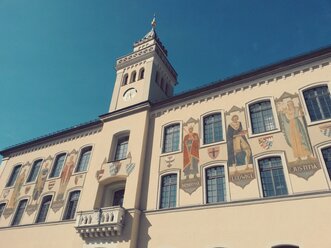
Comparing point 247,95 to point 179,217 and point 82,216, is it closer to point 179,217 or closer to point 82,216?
point 179,217

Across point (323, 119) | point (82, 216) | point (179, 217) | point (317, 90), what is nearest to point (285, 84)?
point (317, 90)

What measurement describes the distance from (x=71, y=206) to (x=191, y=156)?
10574mm

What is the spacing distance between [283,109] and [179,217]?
8690 mm

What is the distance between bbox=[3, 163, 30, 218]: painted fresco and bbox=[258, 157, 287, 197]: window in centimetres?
2107

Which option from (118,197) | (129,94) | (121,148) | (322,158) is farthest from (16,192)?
(322,158)

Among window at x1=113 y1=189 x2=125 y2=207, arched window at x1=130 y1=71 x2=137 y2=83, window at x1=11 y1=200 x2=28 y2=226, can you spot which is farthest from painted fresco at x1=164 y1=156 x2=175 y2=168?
window at x1=11 y1=200 x2=28 y2=226

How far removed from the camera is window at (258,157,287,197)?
43.8ft

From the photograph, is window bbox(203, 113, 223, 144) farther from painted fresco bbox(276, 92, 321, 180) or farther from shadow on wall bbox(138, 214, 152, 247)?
shadow on wall bbox(138, 214, 152, 247)

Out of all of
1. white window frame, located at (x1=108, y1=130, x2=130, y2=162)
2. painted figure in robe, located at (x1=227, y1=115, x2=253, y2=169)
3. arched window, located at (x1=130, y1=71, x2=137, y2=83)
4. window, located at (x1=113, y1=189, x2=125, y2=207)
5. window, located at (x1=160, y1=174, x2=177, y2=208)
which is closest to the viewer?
painted figure in robe, located at (x1=227, y1=115, x2=253, y2=169)

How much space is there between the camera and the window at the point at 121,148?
66.7 feet

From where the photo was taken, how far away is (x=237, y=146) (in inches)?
613

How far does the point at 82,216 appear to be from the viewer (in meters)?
17.2

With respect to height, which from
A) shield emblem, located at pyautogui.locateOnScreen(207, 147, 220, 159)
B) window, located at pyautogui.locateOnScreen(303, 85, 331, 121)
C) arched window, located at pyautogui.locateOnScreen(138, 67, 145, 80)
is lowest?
shield emblem, located at pyautogui.locateOnScreen(207, 147, 220, 159)

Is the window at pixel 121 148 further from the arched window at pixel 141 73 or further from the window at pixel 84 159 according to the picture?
the arched window at pixel 141 73
